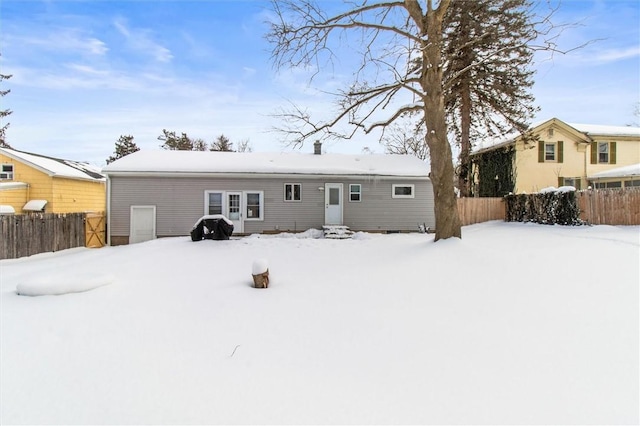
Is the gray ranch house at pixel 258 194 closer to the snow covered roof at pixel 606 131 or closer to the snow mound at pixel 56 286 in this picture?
the snow mound at pixel 56 286

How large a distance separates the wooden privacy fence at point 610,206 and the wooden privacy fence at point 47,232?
62.9 ft

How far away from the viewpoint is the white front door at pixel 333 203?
50.0 feet

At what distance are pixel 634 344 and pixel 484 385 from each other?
2008 mm

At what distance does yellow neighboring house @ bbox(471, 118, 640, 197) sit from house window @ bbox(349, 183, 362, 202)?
31.1 ft

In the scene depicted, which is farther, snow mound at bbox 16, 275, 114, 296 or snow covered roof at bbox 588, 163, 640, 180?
snow covered roof at bbox 588, 163, 640, 180

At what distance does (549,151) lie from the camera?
1923 centimetres

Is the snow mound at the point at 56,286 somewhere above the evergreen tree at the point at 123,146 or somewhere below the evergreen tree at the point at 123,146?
below

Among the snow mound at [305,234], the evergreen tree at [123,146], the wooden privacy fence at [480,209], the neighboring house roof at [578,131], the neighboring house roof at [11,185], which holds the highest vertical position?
the evergreen tree at [123,146]

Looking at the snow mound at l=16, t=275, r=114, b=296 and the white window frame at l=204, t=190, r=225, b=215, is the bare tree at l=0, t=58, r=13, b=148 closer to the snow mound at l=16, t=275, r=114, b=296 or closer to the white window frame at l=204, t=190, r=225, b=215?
the white window frame at l=204, t=190, r=225, b=215

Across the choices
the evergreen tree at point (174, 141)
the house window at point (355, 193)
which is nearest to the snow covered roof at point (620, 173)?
the house window at point (355, 193)

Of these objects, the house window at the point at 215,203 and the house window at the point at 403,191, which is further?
the house window at the point at 403,191

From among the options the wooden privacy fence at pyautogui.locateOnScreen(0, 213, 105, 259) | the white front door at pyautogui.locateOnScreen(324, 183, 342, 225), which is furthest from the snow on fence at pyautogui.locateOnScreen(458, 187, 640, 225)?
the wooden privacy fence at pyautogui.locateOnScreen(0, 213, 105, 259)

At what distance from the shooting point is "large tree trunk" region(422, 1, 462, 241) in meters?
8.76

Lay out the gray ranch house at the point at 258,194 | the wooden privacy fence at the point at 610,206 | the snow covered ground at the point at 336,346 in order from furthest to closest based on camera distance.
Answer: the gray ranch house at the point at 258,194 < the wooden privacy fence at the point at 610,206 < the snow covered ground at the point at 336,346
